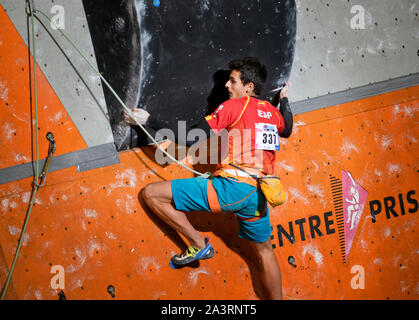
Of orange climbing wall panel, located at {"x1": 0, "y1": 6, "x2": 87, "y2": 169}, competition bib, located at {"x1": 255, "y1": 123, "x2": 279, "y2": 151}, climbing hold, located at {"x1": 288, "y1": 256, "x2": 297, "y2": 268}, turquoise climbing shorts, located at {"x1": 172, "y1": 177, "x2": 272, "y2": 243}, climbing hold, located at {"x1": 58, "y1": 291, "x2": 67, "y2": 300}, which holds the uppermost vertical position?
orange climbing wall panel, located at {"x1": 0, "y1": 6, "x2": 87, "y2": 169}

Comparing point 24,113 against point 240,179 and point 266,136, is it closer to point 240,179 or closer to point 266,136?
point 240,179

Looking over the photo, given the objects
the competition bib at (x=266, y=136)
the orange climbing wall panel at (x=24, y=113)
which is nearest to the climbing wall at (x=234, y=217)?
the orange climbing wall panel at (x=24, y=113)

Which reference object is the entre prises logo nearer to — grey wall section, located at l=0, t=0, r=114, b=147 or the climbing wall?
the climbing wall

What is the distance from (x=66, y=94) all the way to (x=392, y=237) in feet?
8.74

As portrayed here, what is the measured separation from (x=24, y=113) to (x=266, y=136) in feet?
5.46

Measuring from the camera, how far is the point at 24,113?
2.34 metres

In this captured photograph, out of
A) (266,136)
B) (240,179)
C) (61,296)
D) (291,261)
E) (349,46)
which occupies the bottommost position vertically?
(61,296)

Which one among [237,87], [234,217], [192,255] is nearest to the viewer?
[237,87]

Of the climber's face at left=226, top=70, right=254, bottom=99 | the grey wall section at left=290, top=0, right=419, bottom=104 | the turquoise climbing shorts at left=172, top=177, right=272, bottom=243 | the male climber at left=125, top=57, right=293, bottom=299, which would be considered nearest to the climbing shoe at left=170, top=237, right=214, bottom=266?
the male climber at left=125, top=57, right=293, bottom=299

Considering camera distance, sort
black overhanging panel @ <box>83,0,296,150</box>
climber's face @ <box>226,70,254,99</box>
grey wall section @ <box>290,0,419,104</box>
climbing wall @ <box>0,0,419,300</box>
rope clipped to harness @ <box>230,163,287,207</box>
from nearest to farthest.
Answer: rope clipped to harness @ <box>230,163,287,207</box> < climber's face @ <box>226,70,254,99</box> < black overhanging panel @ <box>83,0,296,150</box> < climbing wall @ <box>0,0,419,300</box> < grey wall section @ <box>290,0,419,104</box>

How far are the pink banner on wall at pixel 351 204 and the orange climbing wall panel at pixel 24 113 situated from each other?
6.47ft

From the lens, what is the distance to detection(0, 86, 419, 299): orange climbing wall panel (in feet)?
7.79

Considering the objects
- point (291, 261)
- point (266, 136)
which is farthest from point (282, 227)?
point (266, 136)

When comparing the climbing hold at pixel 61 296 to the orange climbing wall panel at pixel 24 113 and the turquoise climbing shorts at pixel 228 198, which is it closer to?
the orange climbing wall panel at pixel 24 113
